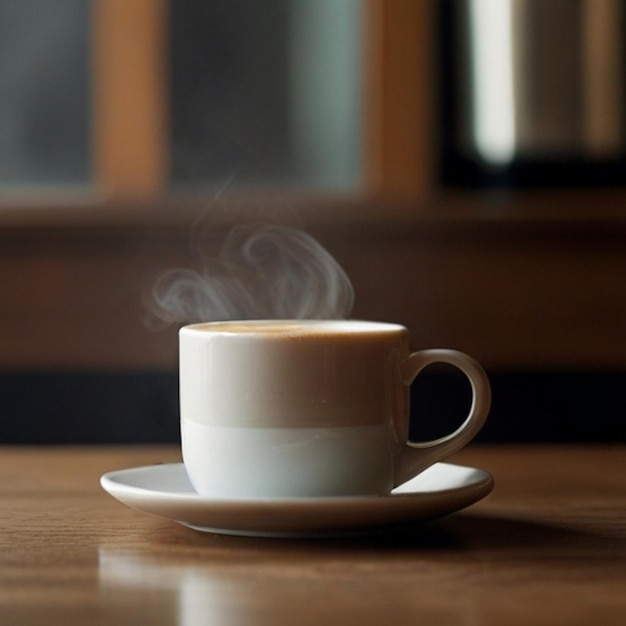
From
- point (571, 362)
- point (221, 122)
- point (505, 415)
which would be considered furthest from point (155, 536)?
point (221, 122)

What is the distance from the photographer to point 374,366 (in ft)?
2.16

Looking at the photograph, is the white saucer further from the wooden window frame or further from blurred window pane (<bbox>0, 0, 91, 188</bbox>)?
blurred window pane (<bbox>0, 0, 91, 188</bbox>)

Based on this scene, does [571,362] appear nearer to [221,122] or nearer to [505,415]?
[505,415]

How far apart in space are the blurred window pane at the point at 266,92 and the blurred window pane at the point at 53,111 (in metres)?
0.17

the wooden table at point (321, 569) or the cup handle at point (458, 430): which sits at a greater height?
the cup handle at point (458, 430)

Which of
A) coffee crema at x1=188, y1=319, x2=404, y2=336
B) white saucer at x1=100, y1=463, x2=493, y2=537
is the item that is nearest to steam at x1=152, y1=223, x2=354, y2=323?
coffee crema at x1=188, y1=319, x2=404, y2=336

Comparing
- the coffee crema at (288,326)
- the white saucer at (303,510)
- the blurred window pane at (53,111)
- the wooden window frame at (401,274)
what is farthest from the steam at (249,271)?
the white saucer at (303,510)

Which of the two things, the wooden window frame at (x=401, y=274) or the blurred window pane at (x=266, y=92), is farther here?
the blurred window pane at (x=266, y=92)

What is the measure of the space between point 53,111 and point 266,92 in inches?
15.5

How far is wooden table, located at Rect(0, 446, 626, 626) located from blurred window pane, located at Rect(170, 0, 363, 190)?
4.68 feet

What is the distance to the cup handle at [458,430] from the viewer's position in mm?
677

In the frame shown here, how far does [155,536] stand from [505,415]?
4.00 feet

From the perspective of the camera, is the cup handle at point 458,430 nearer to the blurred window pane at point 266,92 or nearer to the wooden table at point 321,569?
the wooden table at point 321,569

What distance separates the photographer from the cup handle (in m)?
0.68
